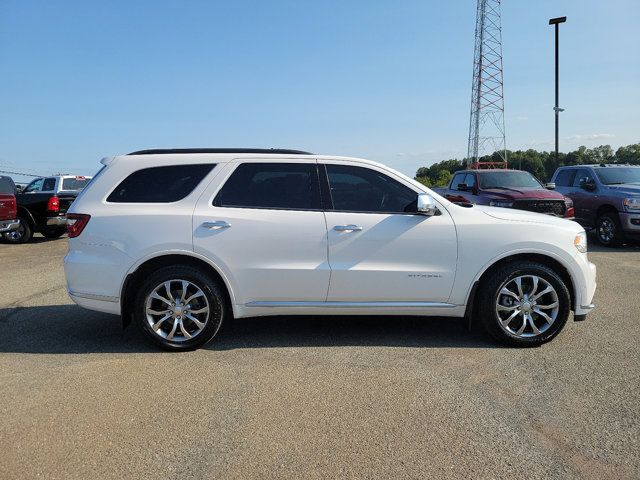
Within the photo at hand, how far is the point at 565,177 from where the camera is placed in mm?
13766

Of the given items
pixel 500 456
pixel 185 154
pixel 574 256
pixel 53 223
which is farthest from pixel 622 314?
pixel 53 223

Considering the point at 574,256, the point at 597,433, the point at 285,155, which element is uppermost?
the point at 285,155

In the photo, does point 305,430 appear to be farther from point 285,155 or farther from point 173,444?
point 285,155

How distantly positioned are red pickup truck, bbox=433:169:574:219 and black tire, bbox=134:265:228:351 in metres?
7.80

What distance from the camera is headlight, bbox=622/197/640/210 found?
11398 millimetres

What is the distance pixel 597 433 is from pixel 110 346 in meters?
3.98

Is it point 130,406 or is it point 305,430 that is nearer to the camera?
point 305,430

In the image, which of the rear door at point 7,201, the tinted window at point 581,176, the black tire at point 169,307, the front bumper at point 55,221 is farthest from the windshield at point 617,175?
the rear door at point 7,201

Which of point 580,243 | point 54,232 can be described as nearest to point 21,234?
point 54,232

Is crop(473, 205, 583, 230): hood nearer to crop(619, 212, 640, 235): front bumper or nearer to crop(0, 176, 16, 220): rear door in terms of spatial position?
crop(619, 212, 640, 235): front bumper

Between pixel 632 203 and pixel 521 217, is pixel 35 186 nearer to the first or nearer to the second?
pixel 521 217

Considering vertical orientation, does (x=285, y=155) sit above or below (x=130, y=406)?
above

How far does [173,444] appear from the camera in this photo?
3152 mm

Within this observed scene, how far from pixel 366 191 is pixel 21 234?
12.2 metres
